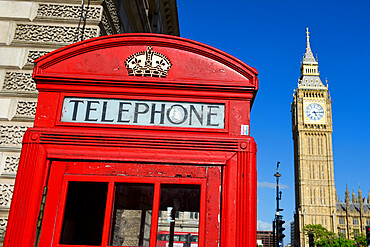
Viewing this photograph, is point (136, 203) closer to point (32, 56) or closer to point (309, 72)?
point (32, 56)

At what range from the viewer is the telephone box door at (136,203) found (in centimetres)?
220

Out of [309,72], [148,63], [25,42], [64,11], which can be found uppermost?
[309,72]

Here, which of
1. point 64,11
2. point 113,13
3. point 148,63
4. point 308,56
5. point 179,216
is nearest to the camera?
point 179,216

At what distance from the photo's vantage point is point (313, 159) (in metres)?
75.9

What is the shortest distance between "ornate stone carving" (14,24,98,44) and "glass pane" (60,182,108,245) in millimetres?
2536

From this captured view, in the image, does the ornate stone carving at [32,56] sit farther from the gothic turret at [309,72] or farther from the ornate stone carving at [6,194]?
the gothic turret at [309,72]

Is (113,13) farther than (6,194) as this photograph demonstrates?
Yes

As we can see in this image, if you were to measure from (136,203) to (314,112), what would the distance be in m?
80.0

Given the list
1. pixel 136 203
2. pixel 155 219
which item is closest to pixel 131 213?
pixel 136 203

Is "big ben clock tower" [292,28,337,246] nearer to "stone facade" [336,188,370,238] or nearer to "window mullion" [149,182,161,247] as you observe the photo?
"stone facade" [336,188,370,238]

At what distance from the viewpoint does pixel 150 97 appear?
2.46m

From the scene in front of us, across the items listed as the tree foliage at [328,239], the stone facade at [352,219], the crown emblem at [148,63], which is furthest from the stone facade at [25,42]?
the stone facade at [352,219]

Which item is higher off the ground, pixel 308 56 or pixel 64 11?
pixel 308 56

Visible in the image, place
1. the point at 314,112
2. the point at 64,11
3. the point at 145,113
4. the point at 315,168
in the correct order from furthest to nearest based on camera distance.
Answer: the point at 314,112 < the point at 315,168 < the point at 64,11 < the point at 145,113
